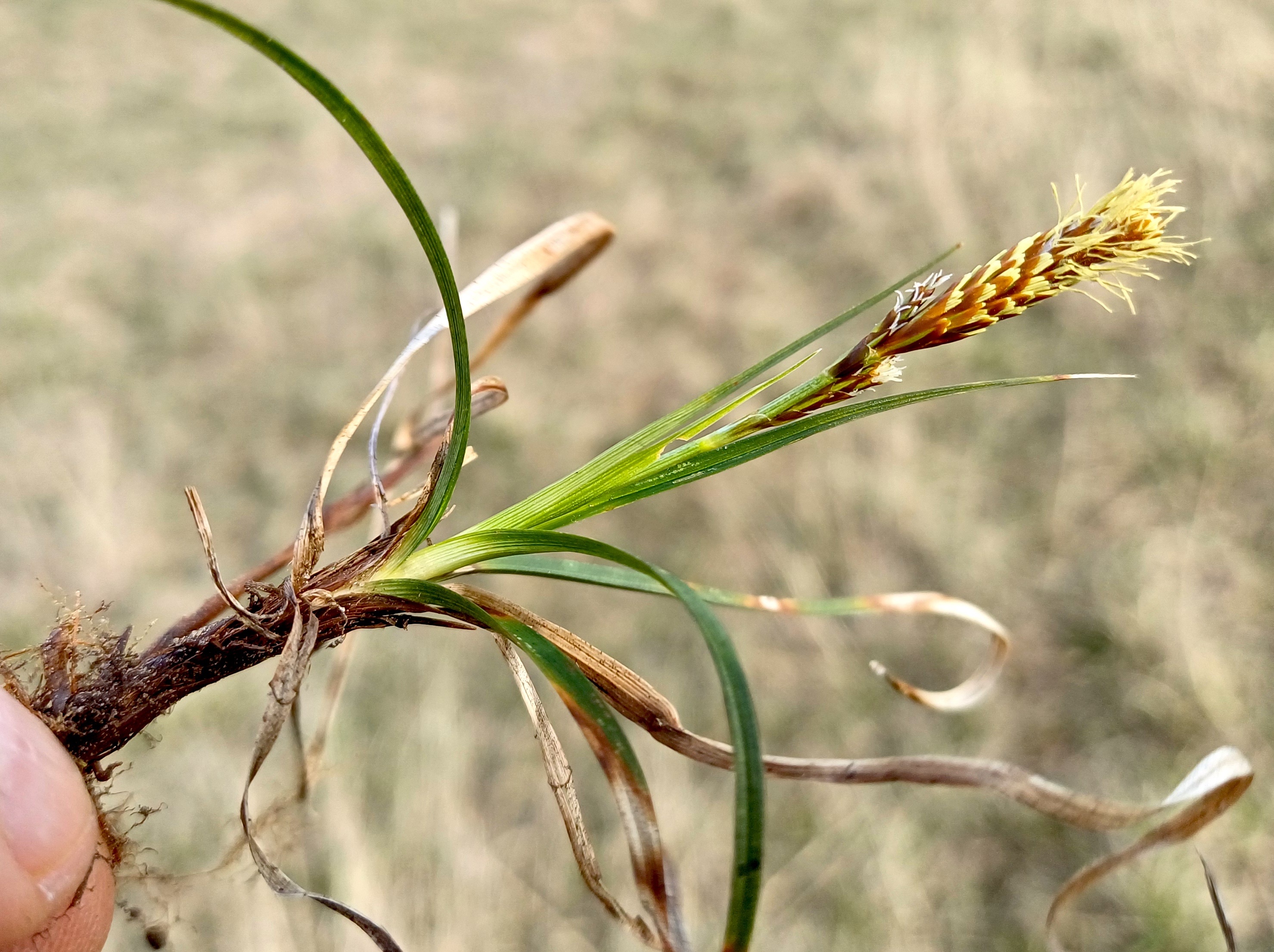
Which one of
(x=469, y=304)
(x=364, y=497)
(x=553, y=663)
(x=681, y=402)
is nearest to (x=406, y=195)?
(x=469, y=304)

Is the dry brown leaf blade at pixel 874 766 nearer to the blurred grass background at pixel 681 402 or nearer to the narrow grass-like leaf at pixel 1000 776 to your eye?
the narrow grass-like leaf at pixel 1000 776

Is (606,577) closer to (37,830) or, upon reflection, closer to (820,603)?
(820,603)

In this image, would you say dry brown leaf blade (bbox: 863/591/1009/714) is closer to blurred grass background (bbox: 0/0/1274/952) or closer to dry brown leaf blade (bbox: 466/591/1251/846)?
dry brown leaf blade (bbox: 466/591/1251/846)

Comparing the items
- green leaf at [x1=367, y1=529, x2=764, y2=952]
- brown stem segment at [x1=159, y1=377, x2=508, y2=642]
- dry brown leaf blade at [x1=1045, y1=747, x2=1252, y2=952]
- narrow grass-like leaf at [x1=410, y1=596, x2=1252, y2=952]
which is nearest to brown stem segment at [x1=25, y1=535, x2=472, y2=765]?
brown stem segment at [x1=159, y1=377, x2=508, y2=642]

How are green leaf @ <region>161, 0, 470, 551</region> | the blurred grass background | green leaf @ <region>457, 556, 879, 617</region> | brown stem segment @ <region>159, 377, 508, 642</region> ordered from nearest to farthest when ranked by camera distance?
green leaf @ <region>161, 0, 470, 551</region>, green leaf @ <region>457, 556, 879, 617</region>, brown stem segment @ <region>159, 377, 508, 642</region>, the blurred grass background

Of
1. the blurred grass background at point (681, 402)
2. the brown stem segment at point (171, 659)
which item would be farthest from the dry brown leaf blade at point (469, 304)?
the blurred grass background at point (681, 402)
